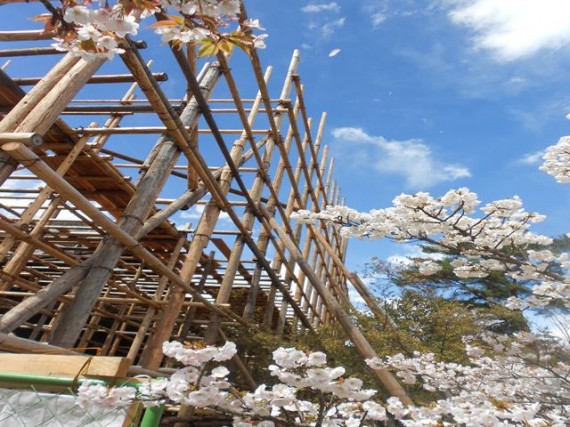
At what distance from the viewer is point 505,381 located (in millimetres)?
5539

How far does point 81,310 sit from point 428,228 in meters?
4.13

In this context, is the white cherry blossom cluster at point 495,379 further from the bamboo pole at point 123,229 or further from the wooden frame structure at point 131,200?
the bamboo pole at point 123,229

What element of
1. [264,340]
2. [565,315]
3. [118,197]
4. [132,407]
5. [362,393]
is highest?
[118,197]

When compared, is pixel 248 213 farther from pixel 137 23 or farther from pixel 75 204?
pixel 137 23

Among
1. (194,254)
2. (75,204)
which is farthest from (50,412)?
(194,254)

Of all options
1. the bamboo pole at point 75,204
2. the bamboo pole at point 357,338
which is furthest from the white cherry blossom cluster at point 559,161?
the bamboo pole at point 75,204

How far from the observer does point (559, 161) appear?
4.70 metres

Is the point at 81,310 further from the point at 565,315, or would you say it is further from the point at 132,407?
the point at 565,315

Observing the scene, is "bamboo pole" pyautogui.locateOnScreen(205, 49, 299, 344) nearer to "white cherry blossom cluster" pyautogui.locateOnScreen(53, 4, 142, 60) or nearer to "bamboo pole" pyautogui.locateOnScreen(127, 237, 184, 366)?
"bamboo pole" pyautogui.locateOnScreen(127, 237, 184, 366)

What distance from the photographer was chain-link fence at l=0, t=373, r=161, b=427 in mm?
1175

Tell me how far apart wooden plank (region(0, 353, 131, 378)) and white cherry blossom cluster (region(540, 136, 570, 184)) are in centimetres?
538

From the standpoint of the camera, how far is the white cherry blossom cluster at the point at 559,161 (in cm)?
462

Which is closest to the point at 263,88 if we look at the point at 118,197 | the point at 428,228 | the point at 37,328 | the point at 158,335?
the point at 118,197

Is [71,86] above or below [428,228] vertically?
below
